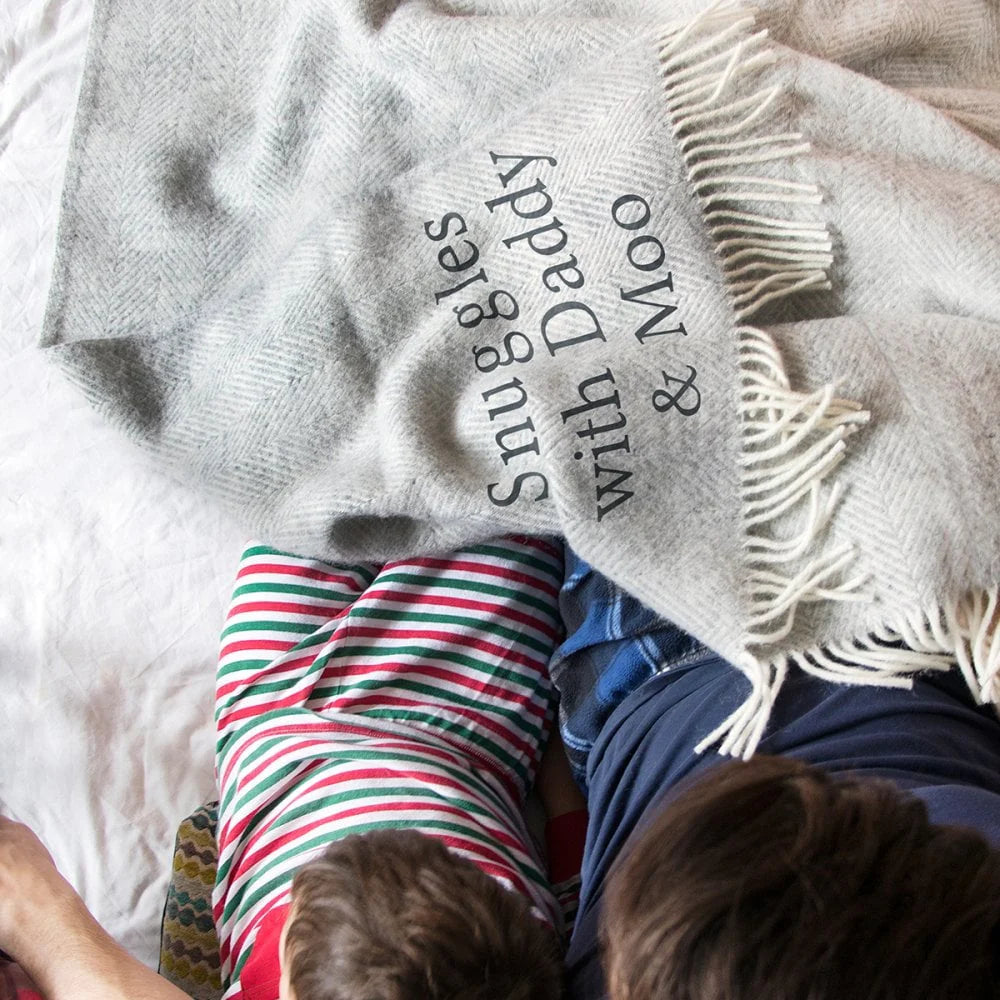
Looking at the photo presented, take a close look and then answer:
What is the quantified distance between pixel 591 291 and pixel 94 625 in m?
0.43

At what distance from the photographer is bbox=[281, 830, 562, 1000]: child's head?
47 centimetres

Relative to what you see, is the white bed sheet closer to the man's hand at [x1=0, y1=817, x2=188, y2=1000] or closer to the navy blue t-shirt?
the man's hand at [x1=0, y1=817, x2=188, y2=1000]

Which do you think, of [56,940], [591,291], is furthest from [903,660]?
[56,940]

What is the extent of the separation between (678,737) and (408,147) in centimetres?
44

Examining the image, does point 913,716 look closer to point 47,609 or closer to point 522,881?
point 522,881

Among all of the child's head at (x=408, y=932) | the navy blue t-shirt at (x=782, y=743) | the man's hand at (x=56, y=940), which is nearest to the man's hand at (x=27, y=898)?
the man's hand at (x=56, y=940)

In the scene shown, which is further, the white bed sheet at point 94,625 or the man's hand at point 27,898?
the white bed sheet at point 94,625

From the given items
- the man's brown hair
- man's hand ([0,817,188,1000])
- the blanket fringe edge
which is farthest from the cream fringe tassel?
man's hand ([0,817,188,1000])

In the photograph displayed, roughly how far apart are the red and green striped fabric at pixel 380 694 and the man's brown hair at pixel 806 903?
9.4 inches

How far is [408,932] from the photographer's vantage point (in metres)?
0.48

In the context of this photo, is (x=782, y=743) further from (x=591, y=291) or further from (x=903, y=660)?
(x=591, y=291)

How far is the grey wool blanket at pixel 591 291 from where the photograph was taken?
0.59 meters

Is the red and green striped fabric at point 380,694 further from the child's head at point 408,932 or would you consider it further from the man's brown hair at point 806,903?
the man's brown hair at point 806,903

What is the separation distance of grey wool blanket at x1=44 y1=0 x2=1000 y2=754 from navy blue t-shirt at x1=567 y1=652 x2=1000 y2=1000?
0.02m
